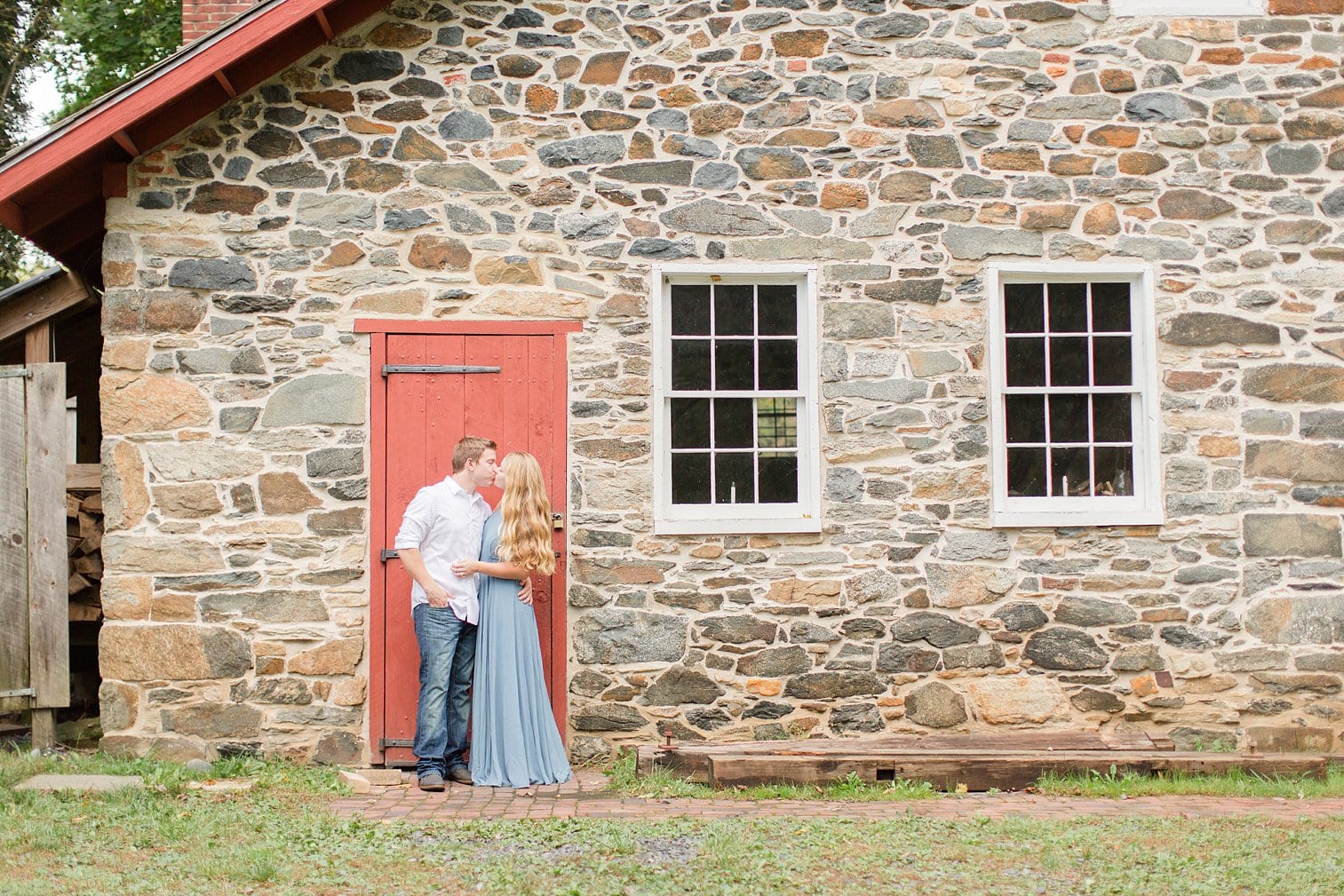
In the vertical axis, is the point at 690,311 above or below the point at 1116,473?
above

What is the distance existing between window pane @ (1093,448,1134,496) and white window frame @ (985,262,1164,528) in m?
0.04

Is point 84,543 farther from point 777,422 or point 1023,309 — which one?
point 1023,309

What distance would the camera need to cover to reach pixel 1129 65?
7.64 meters

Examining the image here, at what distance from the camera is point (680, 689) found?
723cm

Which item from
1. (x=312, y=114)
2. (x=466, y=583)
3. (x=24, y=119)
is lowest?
(x=466, y=583)

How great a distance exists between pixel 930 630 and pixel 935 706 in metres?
0.47

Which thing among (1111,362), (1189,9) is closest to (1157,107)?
(1189,9)

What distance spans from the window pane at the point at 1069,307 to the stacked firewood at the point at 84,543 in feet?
21.1

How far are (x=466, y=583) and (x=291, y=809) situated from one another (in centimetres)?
156

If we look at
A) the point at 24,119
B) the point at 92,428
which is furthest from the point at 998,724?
the point at 24,119

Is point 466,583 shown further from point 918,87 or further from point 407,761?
point 918,87

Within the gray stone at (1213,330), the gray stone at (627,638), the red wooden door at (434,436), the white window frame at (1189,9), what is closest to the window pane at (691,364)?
the red wooden door at (434,436)

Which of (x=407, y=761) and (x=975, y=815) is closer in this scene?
(x=975, y=815)

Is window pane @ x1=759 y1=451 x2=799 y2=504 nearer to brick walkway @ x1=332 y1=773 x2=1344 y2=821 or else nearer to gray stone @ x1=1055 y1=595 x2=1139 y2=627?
gray stone @ x1=1055 y1=595 x2=1139 y2=627
